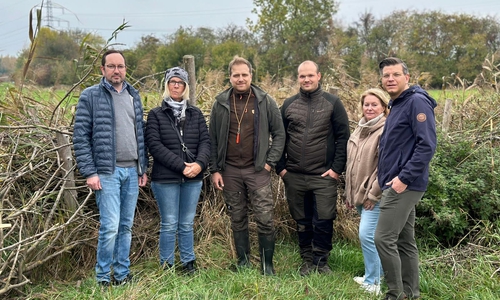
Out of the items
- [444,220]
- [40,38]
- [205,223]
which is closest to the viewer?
[40,38]

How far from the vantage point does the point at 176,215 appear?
159 inches

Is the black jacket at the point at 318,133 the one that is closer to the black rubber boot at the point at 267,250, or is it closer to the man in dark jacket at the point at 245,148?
the man in dark jacket at the point at 245,148

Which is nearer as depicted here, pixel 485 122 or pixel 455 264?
pixel 455 264

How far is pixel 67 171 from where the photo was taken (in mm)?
4223

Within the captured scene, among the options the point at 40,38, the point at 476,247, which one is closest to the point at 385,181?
the point at 476,247

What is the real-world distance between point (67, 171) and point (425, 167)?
3.30 metres

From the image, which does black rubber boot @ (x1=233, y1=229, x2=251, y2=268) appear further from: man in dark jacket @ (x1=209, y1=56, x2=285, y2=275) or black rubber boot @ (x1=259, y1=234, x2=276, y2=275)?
black rubber boot @ (x1=259, y1=234, x2=276, y2=275)

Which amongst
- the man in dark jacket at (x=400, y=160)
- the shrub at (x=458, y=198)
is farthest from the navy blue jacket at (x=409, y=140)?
the shrub at (x=458, y=198)

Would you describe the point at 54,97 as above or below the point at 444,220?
above

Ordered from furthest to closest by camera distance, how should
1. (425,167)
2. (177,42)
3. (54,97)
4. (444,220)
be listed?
(177,42)
(54,97)
(444,220)
(425,167)

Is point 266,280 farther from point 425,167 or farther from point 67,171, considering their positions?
point 67,171

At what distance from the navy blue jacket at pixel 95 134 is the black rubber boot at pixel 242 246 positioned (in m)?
1.42

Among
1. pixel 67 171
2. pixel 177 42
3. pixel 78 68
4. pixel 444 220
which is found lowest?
pixel 444 220

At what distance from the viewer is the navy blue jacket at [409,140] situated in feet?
→ 9.90
